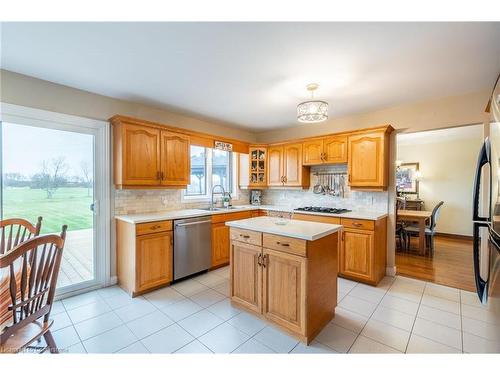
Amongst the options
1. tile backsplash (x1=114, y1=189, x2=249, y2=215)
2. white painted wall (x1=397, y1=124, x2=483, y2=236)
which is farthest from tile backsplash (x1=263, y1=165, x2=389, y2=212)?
white painted wall (x1=397, y1=124, x2=483, y2=236)

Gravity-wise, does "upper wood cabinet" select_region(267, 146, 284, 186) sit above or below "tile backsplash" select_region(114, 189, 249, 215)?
above

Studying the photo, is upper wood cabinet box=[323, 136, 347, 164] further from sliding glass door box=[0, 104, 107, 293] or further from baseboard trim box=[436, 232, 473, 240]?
baseboard trim box=[436, 232, 473, 240]

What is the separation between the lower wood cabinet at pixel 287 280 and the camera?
184 centimetres

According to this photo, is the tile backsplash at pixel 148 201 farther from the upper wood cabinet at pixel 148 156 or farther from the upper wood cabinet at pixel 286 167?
the upper wood cabinet at pixel 286 167

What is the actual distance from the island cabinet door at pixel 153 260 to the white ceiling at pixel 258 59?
5.77 feet

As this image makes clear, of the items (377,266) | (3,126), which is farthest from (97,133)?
(377,266)

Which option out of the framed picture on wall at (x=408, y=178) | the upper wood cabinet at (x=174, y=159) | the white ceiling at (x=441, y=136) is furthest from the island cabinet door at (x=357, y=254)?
the framed picture on wall at (x=408, y=178)

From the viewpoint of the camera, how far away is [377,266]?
2971 millimetres

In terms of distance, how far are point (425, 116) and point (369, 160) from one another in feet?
2.83

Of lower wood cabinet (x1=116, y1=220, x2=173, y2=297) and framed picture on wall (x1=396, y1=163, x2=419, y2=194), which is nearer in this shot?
lower wood cabinet (x1=116, y1=220, x2=173, y2=297)

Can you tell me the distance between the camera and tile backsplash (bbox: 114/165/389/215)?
10.1ft

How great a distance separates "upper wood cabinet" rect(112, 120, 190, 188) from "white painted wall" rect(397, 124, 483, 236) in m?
4.96

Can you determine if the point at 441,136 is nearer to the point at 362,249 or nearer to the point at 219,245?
the point at 362,249
